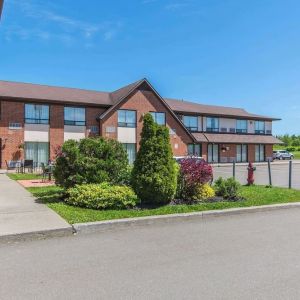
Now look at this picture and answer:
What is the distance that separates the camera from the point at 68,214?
832 centimetres

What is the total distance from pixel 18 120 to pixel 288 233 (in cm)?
2615

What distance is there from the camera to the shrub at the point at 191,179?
10320 mm

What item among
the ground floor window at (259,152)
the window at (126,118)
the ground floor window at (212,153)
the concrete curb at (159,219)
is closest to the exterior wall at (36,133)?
the window at (126,118)

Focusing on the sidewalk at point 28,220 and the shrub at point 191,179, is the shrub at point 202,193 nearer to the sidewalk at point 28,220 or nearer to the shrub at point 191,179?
the shrub at point 191,179

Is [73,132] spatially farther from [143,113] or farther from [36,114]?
[143,113]

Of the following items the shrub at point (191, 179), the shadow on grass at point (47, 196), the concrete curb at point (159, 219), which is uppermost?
the shrub at point (191, 179)

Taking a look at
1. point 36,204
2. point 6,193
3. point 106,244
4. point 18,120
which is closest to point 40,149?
point 18,120

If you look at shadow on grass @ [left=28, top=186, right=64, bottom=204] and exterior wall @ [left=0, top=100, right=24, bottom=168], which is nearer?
shadow on grass @ [left=28, top=186, right=64, bottom=204]

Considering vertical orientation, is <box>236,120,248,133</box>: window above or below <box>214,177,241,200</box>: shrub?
above

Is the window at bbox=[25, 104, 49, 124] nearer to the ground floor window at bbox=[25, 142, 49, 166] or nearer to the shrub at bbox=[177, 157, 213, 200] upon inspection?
the ground floor window at bbox=[25, 142, 49, 166]

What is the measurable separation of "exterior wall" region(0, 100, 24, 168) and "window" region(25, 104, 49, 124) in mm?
493

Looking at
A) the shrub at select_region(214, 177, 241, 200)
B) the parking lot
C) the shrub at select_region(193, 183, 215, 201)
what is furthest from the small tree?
the parking lot

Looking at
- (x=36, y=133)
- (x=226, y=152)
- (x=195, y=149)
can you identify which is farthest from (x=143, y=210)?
(x=226, y=152)

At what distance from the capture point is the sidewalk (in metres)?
6.88
